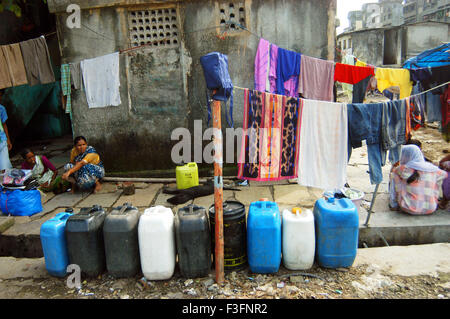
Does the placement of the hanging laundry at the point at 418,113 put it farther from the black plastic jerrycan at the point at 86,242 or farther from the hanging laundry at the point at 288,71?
the black plastic jerrycan at the point at 86,242

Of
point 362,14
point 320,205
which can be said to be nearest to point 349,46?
point 362,14

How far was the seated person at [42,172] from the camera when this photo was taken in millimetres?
6234

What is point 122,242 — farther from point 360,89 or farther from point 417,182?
point 360,89

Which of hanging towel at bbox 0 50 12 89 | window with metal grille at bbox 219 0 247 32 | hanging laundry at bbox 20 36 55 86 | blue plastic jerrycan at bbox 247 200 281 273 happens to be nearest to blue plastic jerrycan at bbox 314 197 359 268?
blue plastic jerrycan at bbox 247 200 281 273

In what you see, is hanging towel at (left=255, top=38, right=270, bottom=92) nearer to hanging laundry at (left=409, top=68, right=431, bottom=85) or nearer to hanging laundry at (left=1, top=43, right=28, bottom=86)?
hanging laundry at (left=409, top=68, right=431, bottom=85)

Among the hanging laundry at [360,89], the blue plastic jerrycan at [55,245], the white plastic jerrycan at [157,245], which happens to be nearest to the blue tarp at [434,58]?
the hanging laundry at [360,89]

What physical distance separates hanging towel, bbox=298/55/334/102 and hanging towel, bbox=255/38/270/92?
0.66 metres

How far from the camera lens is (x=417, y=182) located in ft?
15.0

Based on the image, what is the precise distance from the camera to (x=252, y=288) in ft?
11.3

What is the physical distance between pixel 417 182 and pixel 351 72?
241 cm

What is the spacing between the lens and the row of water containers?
351 cm

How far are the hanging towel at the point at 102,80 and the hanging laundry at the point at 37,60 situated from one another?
0.64 metres
